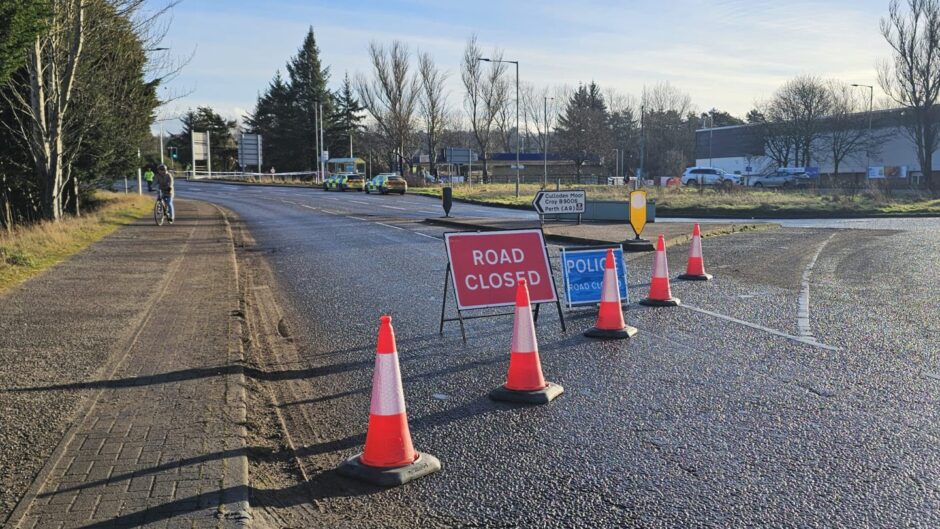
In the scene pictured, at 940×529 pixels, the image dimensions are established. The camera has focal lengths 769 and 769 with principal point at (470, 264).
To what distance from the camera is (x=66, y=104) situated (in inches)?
810

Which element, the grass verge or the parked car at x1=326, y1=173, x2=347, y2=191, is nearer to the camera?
the grass verge

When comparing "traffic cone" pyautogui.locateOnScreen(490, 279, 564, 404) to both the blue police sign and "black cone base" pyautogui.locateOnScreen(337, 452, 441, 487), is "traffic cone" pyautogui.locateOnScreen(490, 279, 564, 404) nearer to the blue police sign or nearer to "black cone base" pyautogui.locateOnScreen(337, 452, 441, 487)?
"black cone base" pyautogui.locateOnScreen(337, 452, 441, 487)

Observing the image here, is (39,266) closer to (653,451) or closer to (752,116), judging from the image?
(653,451)

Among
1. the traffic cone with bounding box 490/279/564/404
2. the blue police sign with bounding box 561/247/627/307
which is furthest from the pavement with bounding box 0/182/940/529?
the blue police sign with bounding box 561/247/627/307

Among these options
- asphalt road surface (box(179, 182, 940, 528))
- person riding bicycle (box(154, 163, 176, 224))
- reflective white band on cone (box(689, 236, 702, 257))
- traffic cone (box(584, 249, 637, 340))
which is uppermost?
person riding bicycle (box(154, 163, 176, 224))

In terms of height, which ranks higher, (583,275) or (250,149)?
(250,149)

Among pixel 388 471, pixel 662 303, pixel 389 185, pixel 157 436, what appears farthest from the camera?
pixel 389 185

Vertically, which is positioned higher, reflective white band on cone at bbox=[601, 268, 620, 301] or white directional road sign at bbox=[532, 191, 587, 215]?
white directional road sign at bbox=[532, 191, 587, 215]

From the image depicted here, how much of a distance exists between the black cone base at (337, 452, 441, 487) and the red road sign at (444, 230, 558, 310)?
3648mm

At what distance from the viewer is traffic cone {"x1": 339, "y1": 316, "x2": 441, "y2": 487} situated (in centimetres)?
418

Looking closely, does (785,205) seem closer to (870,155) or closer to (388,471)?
(388,471)

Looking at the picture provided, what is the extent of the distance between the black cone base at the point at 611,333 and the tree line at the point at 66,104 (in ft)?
45.6

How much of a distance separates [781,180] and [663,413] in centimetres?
5798

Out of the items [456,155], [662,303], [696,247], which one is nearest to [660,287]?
[662,303]
